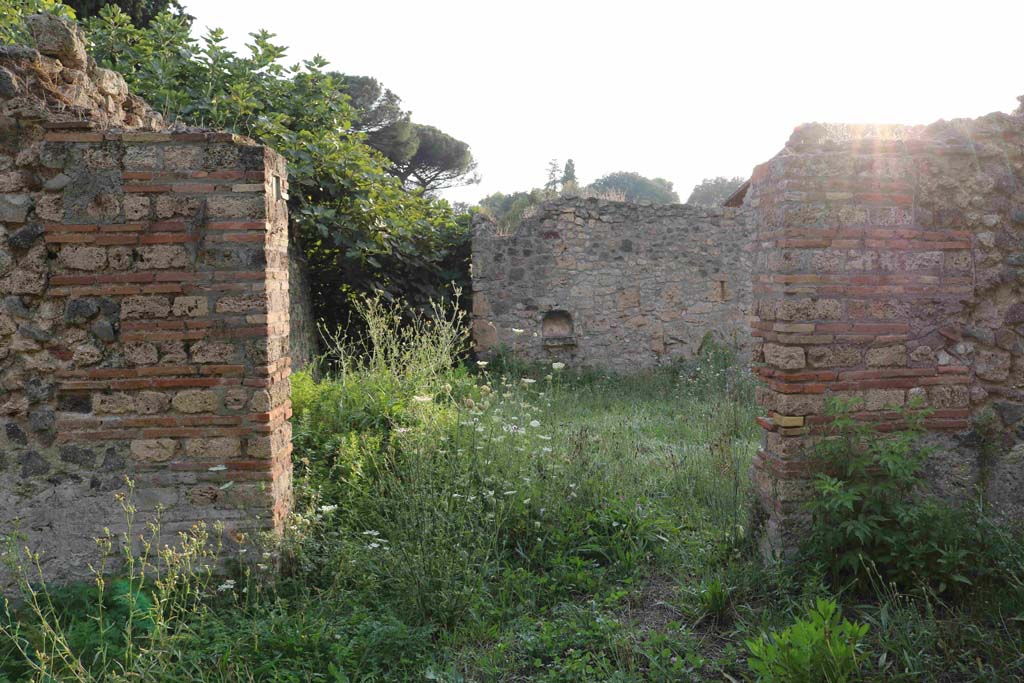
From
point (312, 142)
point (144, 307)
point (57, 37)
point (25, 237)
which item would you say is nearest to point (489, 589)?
point (144, 307)

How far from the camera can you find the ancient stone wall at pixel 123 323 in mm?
3822

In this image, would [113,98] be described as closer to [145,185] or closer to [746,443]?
[145,185]

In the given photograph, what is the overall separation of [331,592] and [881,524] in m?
2.95

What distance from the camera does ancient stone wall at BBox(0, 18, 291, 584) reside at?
3.82m

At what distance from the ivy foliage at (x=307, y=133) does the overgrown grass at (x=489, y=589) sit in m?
3.46

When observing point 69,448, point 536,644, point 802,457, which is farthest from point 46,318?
point 802,457

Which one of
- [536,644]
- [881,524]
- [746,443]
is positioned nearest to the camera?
[536,644]

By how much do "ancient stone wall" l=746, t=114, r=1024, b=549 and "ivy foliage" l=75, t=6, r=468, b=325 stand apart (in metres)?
5.54

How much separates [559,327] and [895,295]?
697 cm

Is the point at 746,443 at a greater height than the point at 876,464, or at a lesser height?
lesser

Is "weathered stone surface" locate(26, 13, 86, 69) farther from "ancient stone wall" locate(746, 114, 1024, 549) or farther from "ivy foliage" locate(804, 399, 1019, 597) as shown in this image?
"ivy foliage" locate(804, 399, 1019, 597)

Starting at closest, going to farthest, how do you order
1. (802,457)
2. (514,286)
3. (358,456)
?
(802,457), (358,456), (514,286)

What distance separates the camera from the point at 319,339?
30.7ft

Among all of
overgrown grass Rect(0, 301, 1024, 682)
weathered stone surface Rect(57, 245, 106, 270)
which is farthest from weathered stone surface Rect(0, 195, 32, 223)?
overgrown grass Rect(0, 301, 1024, 682)
